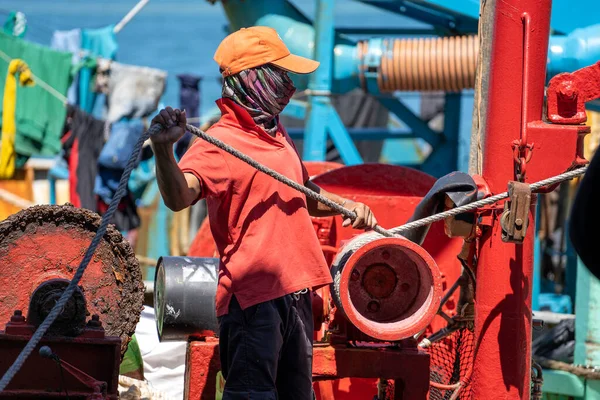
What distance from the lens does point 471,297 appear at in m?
5.12

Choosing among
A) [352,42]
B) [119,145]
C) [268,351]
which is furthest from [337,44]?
[268,351]

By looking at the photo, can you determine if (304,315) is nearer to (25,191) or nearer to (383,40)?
(383,40)

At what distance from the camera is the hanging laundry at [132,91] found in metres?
12.6

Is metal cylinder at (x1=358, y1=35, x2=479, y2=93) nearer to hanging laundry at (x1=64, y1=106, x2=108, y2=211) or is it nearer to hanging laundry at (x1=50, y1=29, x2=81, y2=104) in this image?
hanging laundry at (x1=64, y1=106, x2=108, y2=211)

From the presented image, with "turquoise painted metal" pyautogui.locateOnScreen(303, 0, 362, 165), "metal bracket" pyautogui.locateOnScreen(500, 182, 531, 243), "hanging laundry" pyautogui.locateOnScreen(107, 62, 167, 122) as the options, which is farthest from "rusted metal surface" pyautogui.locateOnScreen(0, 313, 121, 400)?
"hanging laundry" pyautogui.locateOnScreen(107, 62, 167, 122)

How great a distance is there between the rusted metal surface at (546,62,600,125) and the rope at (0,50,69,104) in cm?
794

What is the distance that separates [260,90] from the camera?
4141 mm

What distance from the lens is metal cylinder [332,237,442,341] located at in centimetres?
443

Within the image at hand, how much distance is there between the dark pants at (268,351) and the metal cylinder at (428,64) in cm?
544

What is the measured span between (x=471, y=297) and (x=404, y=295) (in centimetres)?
66

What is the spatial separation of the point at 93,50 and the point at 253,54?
973 centimetres

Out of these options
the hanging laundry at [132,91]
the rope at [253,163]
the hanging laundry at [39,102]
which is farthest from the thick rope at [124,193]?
the hanging laundry at [132,91]

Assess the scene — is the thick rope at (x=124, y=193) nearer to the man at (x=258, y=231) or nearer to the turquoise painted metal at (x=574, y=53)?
the man at (x=258, y=231)

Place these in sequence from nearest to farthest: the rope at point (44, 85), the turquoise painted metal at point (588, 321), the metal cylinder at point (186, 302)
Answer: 1. the metal cylinder at point (186, 302)
2. the turquoise painted metal at point (588, 321)
3. the rope at point (44, 85)
